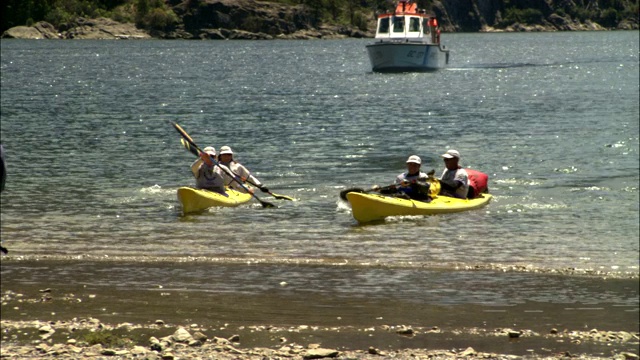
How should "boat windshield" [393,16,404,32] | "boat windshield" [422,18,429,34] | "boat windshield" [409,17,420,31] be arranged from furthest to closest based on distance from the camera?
"boat windshield" [422,18,429,34] → "boat windshield" [393,16,404,32] → "boat windshield" [409,17,420,31]

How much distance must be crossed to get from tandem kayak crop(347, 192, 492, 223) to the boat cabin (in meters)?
44.3

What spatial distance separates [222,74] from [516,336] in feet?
249

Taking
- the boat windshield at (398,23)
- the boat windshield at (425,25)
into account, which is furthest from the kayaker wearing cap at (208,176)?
the boat windshield at (425,25)

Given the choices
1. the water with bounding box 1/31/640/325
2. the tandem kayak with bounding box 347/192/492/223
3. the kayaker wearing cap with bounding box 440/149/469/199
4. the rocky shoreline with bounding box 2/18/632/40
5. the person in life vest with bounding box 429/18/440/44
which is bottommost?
the rocky shoreline with bounding box 2/18/632/40

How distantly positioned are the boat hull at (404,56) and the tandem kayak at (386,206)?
47050 mm

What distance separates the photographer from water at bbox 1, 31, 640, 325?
1619 cm

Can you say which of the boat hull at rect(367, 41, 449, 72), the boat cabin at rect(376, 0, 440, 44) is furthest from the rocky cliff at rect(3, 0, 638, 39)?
the boat cabin at rect(376, 0, 440, 44)

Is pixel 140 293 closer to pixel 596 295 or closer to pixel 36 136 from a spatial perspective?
pixel 596 295

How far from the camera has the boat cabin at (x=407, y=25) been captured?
65431 millimetres

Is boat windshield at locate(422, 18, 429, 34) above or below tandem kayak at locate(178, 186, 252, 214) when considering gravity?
above

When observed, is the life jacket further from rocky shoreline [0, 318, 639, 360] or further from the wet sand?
rocky shoreline [0, 318, 639, 360]

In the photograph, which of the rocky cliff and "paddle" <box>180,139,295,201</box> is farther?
the rocky cliff

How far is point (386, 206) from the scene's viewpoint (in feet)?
67.1

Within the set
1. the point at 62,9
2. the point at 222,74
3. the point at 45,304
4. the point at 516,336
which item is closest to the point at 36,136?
the point at 45,304
